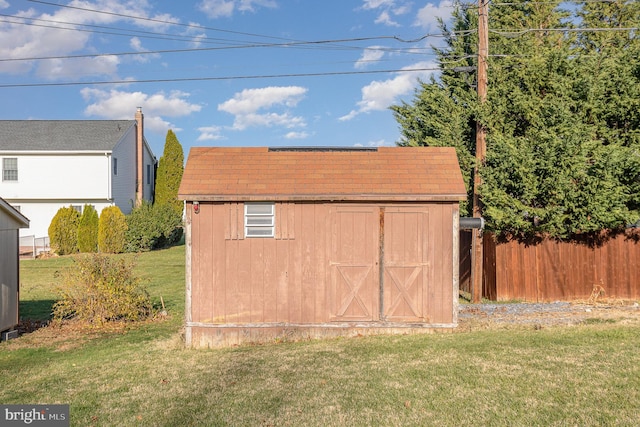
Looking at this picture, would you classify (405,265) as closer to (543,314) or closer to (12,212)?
(543,314)

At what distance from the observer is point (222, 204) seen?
10734 millimetres

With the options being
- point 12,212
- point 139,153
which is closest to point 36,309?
point 12,212

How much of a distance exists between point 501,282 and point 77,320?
11603 millimetres

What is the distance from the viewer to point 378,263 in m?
10.8

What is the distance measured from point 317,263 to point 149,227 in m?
21.7

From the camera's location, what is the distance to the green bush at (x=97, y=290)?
1288 centimetres

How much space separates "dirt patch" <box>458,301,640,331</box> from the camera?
11297 mm

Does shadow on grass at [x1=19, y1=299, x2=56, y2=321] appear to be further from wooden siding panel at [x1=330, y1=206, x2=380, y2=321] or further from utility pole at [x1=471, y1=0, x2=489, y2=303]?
utility pole at [x1=471, y1=0, x2=489, y2=303]

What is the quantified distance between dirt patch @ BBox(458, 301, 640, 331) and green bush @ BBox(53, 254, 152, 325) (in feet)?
26.9

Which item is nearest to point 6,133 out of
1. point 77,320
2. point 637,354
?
point 77,320

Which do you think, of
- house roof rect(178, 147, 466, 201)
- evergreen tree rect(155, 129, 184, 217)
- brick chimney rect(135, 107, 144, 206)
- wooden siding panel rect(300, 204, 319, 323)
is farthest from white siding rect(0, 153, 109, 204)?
wooden siding panel rect(300, 204, 319, 323)

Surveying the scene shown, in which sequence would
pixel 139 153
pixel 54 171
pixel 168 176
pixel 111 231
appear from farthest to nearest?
pixel 168 176 < pixel 139 153 < pixel 54 171 < pixel 111 231

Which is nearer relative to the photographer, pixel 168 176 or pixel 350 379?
pixel 350 379

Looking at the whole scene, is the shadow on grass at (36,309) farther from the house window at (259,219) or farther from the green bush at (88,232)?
the green bush at (88,232)
